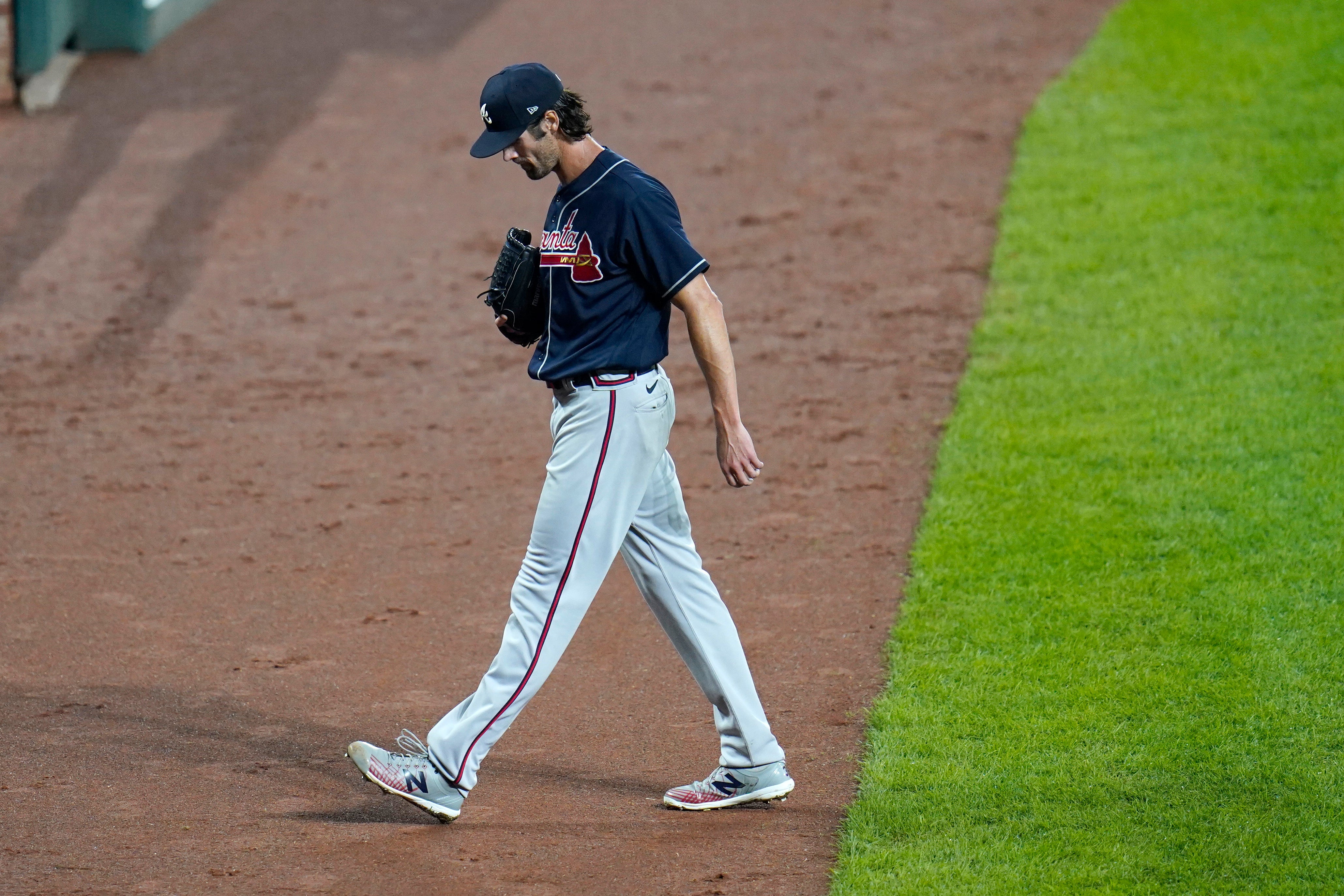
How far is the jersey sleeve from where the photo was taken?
11.8 feet

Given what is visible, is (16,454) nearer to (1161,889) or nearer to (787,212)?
(787,212)

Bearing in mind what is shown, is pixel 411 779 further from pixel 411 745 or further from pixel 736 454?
pixel 736 454

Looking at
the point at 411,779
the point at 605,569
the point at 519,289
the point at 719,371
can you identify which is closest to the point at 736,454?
the point at 719,371

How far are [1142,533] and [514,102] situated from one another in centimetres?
325

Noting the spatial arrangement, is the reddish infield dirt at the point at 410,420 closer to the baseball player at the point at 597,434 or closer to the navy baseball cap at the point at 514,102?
the baseball player at the point at 597,434

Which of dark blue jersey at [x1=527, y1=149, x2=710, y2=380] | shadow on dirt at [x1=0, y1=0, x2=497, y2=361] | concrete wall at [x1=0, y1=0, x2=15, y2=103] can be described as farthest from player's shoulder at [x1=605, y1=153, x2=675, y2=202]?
concrete wall at [x1=0, y1=0, x2=15, y2=103]

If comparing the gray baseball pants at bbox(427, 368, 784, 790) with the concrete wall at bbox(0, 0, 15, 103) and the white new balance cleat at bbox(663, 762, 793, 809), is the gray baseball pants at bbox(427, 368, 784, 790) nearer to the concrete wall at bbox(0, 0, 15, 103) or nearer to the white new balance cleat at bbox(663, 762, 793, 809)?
the white new balance cleat at bbox(663, 762, 793, 809)

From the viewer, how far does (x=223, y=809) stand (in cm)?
402

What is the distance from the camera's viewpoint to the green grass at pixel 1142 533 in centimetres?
378

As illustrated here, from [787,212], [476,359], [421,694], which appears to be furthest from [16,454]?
[787,212]

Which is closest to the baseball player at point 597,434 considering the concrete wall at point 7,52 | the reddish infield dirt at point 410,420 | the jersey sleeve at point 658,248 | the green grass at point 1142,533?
the jersey sleeve at point 658,248

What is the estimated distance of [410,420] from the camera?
7.36 metres

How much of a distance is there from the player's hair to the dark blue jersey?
0.09 metres

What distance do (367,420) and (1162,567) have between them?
3.91 m
